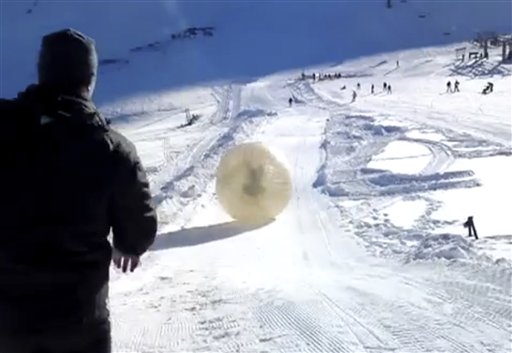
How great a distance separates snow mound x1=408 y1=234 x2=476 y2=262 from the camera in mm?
10883

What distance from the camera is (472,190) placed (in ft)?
55.4

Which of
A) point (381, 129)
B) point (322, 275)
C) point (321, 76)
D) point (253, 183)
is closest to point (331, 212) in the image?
point (253, 183)

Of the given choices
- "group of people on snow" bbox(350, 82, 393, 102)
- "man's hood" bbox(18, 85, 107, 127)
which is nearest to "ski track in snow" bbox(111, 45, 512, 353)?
"man's hood" bbox(18, 85, 107, 127)

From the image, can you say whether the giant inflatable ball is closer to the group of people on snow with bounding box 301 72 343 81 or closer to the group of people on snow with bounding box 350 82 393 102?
the group of people on snow with bounding box 350 82 393 102

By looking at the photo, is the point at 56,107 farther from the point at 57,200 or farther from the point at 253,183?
the point at 253,183

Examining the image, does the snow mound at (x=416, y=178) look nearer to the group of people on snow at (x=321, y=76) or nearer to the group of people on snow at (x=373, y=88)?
the group of people on snow at (x=373, y=88)

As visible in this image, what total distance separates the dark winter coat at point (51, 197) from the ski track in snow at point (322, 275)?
4.07m

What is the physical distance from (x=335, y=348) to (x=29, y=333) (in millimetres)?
4292

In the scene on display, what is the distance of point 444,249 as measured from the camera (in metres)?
11.3

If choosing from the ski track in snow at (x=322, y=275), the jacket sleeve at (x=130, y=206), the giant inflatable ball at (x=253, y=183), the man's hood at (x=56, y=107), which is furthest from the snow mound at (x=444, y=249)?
the man's hood at (x=56, y=107)

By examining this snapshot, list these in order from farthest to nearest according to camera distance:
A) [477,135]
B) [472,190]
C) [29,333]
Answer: [477,135]
[472,190]
[29,333]

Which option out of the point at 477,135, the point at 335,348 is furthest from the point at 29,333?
the point at 477,135

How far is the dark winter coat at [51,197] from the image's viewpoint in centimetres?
299

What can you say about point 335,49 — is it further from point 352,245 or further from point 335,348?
point 335,348
